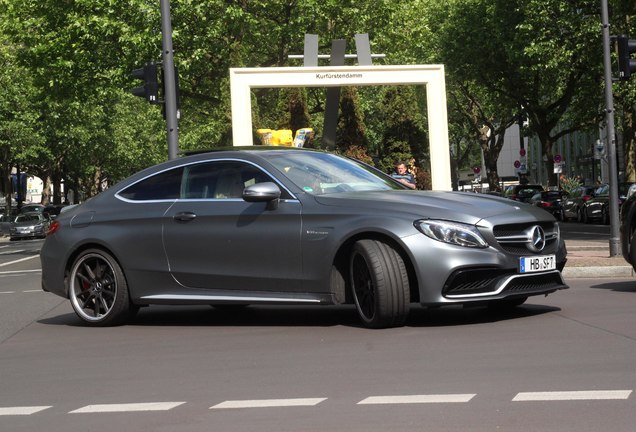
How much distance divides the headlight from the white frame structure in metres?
13.4

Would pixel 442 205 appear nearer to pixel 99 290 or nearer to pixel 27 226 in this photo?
pixel 99 290

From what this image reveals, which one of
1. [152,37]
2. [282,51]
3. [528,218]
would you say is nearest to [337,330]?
[528,218]

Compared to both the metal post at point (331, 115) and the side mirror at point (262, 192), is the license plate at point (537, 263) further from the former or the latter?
the metal post at point (331, 115)

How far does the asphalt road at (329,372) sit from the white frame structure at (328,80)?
11.5 meters

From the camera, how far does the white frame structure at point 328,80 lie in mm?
22562

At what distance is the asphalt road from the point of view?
19.4 feet

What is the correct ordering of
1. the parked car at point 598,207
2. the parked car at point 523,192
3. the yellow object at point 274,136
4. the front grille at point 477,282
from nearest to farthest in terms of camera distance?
1. the front grille at point 477,282
2. the yellow object at point 274,136
3. the parked car at point 598,207
4. the parked car at point 523,192

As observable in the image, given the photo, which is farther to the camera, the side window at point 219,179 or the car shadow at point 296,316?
the side window at point 219,179

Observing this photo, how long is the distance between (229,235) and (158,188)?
1065mm

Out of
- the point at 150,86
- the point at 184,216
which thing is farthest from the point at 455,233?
the point at 150,86

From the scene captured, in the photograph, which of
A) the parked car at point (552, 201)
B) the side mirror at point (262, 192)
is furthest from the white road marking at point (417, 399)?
the parked car at point (552, 201)

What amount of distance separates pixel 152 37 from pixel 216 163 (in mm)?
24164

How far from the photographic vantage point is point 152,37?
112ft

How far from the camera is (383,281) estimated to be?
9.20 meters
